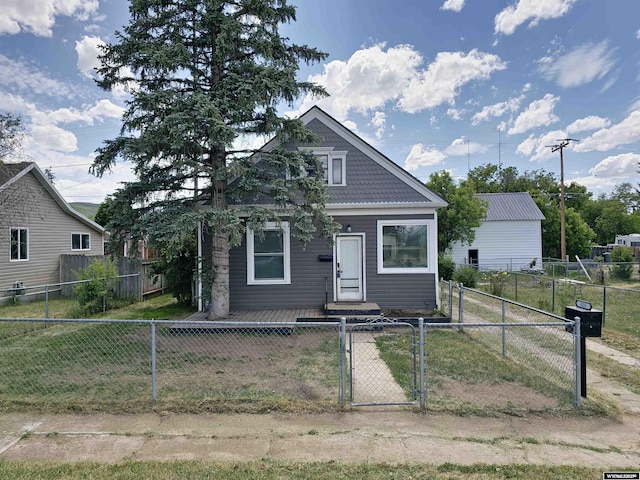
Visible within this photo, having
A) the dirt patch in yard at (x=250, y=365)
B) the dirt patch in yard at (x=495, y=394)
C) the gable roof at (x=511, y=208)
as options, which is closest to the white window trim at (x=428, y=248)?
the dirt patch in yard at (x=250, y=365)

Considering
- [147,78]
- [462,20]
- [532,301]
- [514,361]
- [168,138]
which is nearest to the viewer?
[514,361]

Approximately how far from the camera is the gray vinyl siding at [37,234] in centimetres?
1373

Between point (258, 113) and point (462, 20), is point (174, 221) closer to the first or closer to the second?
point (258, 113)

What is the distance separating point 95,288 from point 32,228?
22.0 ft

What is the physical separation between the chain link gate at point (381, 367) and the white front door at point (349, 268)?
1671 millimetres

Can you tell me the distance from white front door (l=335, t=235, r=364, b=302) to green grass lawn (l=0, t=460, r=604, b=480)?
715 centimetres

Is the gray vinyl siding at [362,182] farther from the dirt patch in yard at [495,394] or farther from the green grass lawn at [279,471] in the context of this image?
the green grass lawn at [279,471]

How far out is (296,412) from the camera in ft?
14.2

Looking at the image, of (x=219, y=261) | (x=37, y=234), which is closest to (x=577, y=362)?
(x=219, y=261)

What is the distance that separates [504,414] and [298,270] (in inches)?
266

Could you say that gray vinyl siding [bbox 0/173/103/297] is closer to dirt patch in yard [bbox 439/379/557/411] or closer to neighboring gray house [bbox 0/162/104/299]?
neighboring gray house [bbox 0/162/104/299]

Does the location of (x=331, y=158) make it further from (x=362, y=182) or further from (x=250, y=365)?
(x=250, y=365)

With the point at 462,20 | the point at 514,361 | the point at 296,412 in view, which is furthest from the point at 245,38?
the point at 462,20

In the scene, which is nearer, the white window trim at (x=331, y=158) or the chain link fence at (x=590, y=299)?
the chain link fence at (x=590, y=299)
